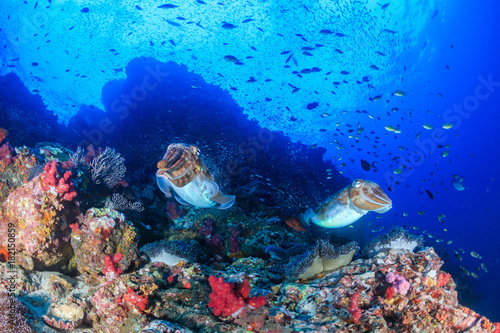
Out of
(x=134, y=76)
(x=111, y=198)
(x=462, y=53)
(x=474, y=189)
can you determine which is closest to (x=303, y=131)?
(x=462, y=53)

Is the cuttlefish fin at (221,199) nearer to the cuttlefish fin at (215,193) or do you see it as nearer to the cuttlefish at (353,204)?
the cuttlefish fin at (215,193)

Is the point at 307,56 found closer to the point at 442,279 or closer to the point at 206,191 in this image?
the point at 206,191

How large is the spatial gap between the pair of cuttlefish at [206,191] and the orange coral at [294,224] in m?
4.00

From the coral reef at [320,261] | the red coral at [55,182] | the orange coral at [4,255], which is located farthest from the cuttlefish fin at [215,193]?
the orange coral at [4,255]

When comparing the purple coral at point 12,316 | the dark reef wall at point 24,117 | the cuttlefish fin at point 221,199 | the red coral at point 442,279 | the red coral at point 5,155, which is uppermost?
the red coral at point 442,279

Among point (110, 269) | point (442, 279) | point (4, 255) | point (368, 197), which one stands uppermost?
point (368, 197)

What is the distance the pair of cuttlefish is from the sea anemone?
0.57 m

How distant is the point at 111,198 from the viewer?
6262 mm

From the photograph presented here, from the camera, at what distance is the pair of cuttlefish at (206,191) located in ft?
10.9

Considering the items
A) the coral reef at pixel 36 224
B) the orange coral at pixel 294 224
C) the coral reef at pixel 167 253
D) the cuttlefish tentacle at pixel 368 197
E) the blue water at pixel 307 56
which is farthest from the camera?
the blue water at pixel 307 56

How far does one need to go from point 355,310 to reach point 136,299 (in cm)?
310

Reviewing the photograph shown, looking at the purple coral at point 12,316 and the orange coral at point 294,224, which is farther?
the orange coral at point 294,224

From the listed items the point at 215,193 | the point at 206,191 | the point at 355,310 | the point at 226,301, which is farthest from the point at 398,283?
the point at 206,191

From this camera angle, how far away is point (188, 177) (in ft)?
11.5
